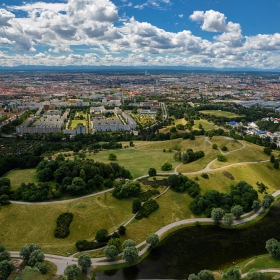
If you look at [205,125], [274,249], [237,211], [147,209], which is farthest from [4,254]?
[205,125]

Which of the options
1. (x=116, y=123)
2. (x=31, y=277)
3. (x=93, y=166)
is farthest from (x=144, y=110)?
(x=31, y=277)

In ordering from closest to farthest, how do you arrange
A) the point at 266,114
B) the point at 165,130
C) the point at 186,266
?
A: 1. the point at 186,266
2. the point at 165,130
3. the point at 266,114

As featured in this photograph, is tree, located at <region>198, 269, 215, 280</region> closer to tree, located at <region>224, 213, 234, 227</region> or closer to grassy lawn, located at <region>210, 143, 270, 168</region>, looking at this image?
tree, located at <region>224, 213, 234, 227</region>

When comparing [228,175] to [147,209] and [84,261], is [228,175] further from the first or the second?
[84,261]

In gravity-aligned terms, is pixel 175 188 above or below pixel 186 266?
above

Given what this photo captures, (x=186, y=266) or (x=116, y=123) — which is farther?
(x=116, y=123)

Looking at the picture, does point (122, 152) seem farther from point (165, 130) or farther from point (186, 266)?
point (186, 266)

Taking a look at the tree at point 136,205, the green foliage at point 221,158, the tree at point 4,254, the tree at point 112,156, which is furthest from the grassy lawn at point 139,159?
the tree at point 4,254

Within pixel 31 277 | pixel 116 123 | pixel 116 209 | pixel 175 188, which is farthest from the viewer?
pixel 116 123
